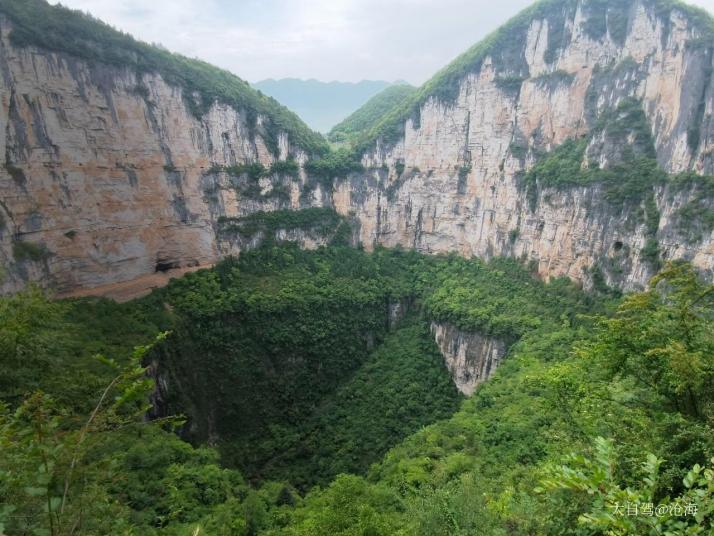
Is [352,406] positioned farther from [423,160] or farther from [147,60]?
[147,60]

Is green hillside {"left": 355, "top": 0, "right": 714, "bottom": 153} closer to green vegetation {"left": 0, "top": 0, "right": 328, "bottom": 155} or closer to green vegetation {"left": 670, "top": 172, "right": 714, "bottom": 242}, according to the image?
green vegetation {"left": 0, "top": 0, "right": 328, "bottom": 155}

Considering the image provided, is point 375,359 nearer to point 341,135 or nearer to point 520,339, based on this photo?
point 520,339

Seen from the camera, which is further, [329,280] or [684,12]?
[329,280]

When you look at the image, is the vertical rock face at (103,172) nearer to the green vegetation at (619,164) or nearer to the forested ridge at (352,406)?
the forested ridge at (352,406)

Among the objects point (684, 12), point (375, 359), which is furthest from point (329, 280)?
point (684, 12)

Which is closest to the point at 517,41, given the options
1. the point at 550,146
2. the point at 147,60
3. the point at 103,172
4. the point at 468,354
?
the point at 550,146

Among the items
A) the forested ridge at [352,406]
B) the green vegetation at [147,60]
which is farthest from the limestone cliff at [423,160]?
the forested ridge at [352,406]
